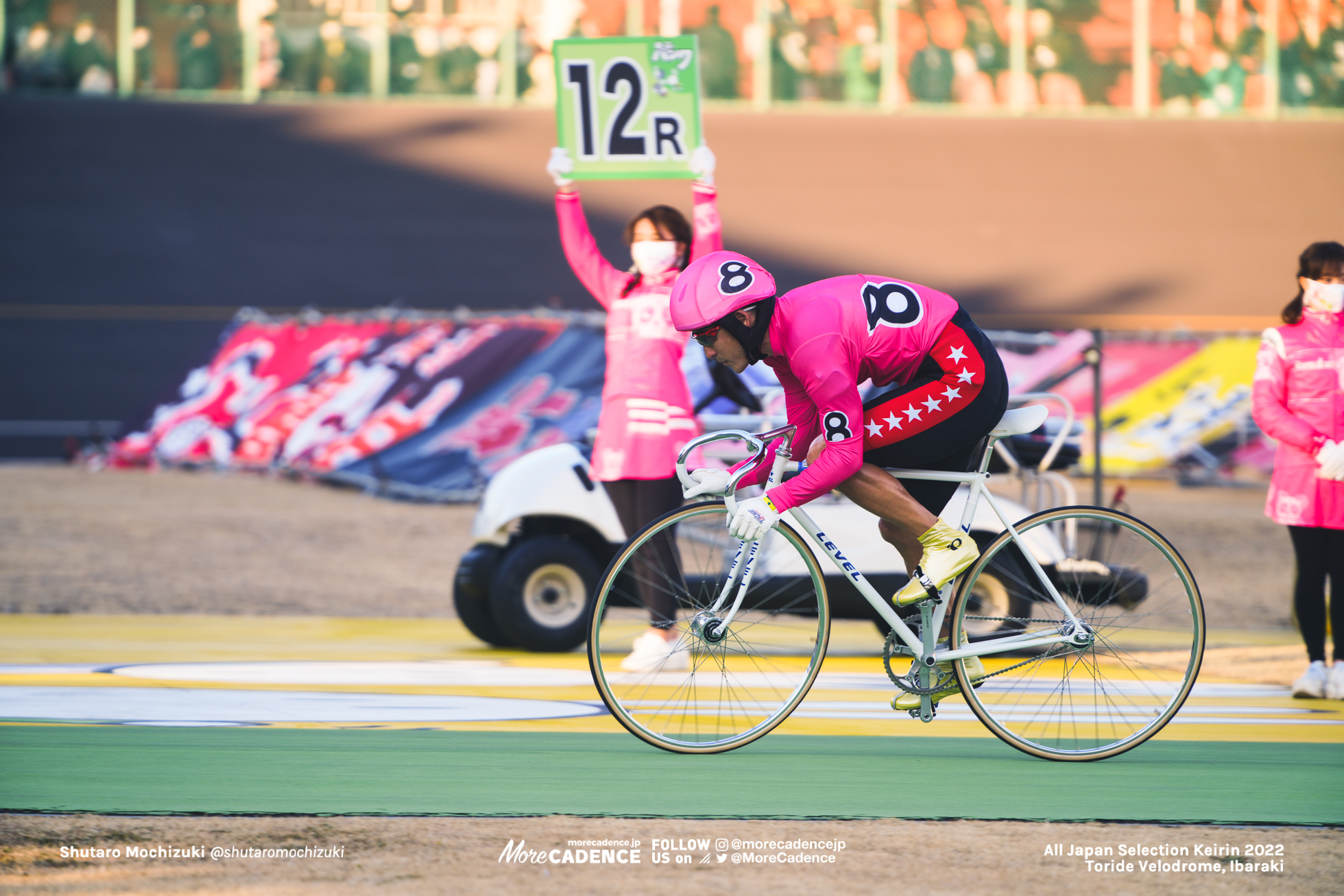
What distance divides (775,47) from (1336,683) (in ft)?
64.1

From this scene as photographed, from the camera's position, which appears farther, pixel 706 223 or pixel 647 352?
pixel 647 352

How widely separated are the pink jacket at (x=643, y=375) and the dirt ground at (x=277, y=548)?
120 inches

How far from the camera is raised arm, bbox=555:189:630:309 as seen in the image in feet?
22.0

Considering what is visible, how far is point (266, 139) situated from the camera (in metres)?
23.6

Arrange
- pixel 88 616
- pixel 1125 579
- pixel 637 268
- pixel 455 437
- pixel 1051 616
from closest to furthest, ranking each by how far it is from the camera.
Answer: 1. pixel 1051 616
2. pixel 1125 579
3. pixel 637 268
4. pixel 88 616
5. pixel 455 437

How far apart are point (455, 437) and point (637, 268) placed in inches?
349

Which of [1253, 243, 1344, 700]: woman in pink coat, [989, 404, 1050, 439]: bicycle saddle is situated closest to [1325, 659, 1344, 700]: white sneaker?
[1253, 243, 1344, 700]: woman in pink coat

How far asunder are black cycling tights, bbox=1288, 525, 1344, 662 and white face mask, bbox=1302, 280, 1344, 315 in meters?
0.89

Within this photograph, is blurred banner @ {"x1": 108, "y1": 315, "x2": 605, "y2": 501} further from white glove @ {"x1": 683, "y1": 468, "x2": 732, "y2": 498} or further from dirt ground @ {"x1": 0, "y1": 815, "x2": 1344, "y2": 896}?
dirt ground @ {"x1": 0, "y1": 815, "x2": 1344, "y2": 896}

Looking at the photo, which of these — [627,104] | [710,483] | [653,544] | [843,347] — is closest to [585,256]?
[627,104]

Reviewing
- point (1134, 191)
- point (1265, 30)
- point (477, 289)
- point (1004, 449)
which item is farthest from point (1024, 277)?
point (1004, 449)

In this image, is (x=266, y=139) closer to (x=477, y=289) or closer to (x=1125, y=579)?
(x=477, y=289)

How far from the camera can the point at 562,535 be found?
7.52m

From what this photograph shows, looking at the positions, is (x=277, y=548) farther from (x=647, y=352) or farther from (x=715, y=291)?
(x=715, y=291)
